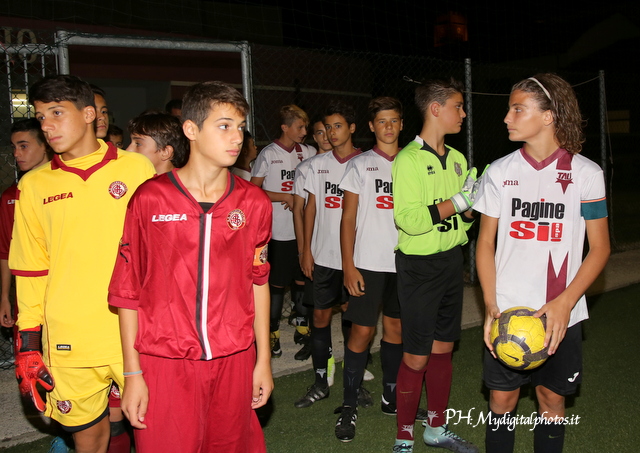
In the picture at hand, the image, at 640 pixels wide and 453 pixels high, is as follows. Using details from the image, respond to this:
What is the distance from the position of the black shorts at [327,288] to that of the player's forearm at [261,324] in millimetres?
2071

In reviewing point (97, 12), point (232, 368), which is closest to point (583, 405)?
point (232, 368)

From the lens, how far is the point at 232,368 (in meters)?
2.40

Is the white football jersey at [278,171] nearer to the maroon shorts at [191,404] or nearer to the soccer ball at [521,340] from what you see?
the soccer ball at [521,340]

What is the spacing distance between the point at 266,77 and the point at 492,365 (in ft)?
35.7

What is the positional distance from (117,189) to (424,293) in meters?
1.86

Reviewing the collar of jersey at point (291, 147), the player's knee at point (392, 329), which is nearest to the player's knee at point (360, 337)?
the player's knee at point (392, 329)

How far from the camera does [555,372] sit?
2.96 meters

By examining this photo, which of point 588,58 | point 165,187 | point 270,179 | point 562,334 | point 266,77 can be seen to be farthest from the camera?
point 588,58

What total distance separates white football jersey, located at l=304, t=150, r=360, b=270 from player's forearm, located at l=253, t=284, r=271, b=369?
81.7 inches

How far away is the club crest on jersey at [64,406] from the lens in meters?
2.84

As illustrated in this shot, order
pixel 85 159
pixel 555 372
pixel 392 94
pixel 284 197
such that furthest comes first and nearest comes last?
pixel 392 94 → pixel 284 197 → pixel 555 372 → pixel 85 159

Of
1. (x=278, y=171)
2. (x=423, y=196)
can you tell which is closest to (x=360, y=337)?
(x=423, y=196)

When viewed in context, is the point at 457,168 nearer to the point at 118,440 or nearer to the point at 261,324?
the point at 261,324

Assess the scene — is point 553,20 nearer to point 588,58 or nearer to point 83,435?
point 588,58
